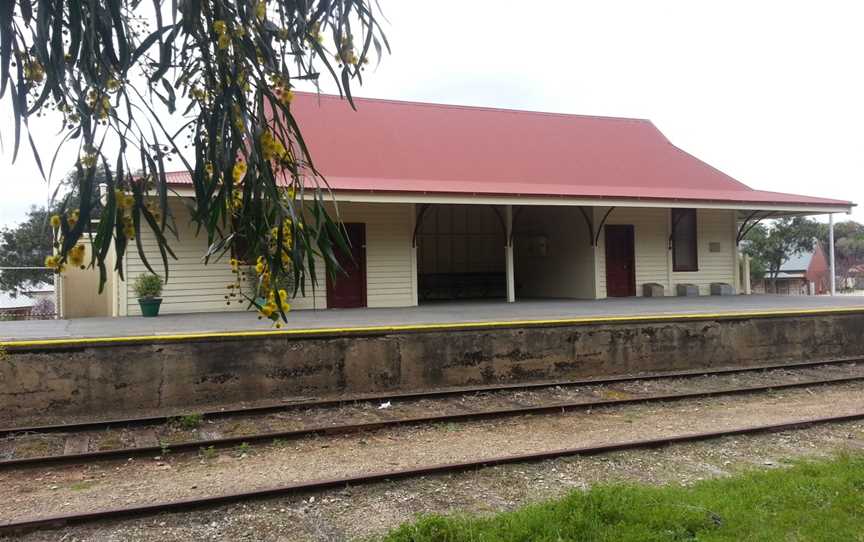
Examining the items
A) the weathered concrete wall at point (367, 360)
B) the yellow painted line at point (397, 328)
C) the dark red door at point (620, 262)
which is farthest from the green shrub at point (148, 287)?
the dark red door at point (620, 262)

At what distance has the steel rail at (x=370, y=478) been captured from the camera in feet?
15.7

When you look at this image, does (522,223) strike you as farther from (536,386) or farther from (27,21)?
(27,21)

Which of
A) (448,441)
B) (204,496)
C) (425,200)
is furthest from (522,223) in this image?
(204,496)

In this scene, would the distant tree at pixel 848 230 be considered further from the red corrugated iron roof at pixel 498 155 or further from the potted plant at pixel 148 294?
the potted plant at pixel 148 294

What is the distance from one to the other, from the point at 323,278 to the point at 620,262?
28.9 feet

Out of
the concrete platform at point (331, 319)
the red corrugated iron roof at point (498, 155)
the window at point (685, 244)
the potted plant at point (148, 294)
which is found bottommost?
the concrete platform at point (331, 319)

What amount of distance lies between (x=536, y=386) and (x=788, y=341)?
581cm

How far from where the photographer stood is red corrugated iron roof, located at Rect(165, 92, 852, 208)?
16578 millimetres

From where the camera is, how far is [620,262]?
19328 mm

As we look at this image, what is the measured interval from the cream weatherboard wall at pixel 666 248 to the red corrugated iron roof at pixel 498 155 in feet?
2.90

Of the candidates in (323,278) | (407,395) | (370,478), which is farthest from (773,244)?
(370,478)

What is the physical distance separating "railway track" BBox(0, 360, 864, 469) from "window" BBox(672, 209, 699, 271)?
9228mm

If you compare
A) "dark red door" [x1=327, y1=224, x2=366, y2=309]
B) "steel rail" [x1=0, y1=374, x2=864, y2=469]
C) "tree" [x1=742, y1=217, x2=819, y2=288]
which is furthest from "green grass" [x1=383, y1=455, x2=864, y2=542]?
"tree" [x1=742, y1=217, x2=819, y2=288]

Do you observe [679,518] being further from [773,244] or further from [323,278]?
[773,244]
